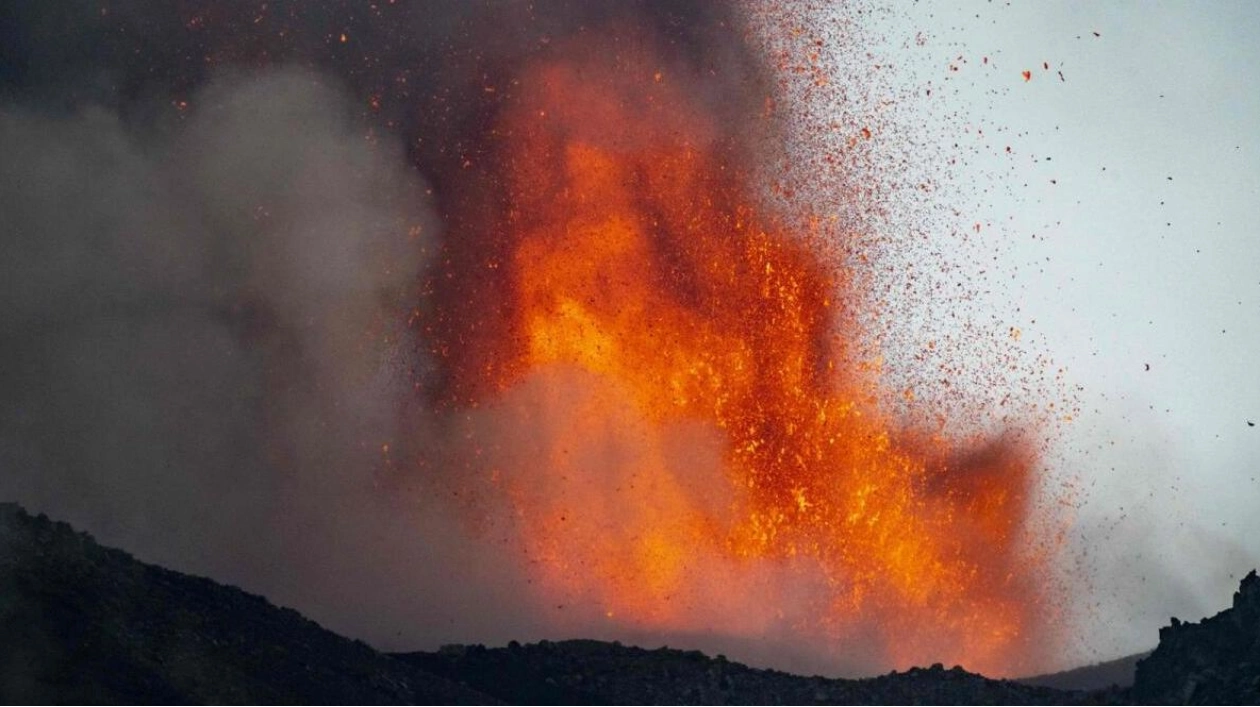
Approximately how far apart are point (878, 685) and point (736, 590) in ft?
27.0

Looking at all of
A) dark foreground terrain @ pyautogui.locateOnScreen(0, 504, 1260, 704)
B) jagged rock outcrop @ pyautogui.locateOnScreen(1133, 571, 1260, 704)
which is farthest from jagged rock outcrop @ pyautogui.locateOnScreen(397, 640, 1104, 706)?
jagged rock outcrop @ pyautogui.locateOnScreen(1133, 571, 1260, 704)

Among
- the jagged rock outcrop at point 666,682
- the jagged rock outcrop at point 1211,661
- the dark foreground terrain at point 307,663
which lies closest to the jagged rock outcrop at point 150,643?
the dark foreground terrain at point 307,663

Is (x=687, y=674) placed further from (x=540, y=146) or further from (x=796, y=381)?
(x=540, y=146)

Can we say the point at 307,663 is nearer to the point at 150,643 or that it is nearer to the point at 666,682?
the point at 150,643

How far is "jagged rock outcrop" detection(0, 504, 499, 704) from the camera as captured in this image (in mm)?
26281

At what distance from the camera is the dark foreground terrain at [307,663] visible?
26.8 metres

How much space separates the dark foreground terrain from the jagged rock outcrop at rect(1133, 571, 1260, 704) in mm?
36

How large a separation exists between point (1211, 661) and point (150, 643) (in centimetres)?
2095

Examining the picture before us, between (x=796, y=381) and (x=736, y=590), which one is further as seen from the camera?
(x=796, y=381)

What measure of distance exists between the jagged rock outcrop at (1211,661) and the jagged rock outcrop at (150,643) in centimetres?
1417

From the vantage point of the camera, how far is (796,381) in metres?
45.5

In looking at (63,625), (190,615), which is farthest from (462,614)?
(63,625)

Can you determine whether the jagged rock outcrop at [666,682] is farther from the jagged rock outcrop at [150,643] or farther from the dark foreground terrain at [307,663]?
the jagged rock outcrop at [150,643]

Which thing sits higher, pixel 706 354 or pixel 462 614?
pixel 706 354
